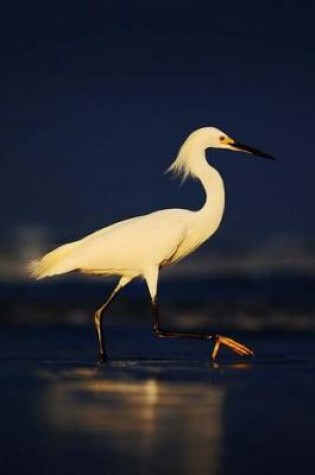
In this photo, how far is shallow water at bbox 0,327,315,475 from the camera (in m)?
5.95

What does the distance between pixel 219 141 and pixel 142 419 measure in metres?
5.09

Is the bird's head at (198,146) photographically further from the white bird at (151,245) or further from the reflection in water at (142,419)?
the reflection in water at (142,419)

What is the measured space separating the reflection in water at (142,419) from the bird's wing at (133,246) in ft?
6.25

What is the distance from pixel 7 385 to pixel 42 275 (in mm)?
2538

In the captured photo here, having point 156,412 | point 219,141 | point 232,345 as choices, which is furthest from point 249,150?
point 156,412

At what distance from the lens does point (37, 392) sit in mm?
8359

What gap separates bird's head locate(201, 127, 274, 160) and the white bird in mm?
73

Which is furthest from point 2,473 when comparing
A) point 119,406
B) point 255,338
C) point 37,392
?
point 255,338

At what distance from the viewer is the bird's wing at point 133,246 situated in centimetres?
1124

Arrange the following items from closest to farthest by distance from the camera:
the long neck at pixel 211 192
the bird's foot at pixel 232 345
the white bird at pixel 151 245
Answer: the bird's foot at pixel 232 345 < the white bird at pixel 151 245 < the long neck at pixel 211 192

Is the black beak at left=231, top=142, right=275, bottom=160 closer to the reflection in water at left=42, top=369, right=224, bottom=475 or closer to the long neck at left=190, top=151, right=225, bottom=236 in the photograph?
the long neck at left=190, top=151, right=225, bottom=236

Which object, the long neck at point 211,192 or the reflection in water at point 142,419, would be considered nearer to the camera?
the reflection in water at point 142,419

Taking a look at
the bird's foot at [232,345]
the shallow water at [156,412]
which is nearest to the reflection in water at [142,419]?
the shallow water at [156,412]

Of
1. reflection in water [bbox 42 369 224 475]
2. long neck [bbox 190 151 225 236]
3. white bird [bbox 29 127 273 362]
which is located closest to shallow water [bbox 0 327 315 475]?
reflection in water [bbox 42 369 224 475]
